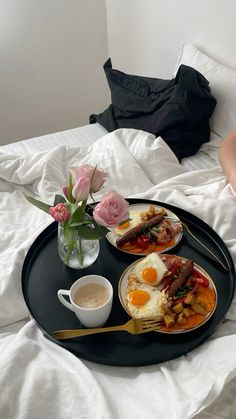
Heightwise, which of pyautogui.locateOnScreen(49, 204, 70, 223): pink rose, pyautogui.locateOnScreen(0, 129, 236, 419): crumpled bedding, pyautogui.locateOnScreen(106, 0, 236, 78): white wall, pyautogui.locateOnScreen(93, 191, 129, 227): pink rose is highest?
pyautogui.locateOnScreen(106, 0, 236, 78): white wall

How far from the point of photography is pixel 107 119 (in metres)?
1.97

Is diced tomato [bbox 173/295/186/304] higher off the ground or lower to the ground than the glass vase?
lower

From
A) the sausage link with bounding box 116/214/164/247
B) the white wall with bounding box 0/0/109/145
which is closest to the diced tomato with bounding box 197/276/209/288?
the sausage link with bounding box 116/214/164/247

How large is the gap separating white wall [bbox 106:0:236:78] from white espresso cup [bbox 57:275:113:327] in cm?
127

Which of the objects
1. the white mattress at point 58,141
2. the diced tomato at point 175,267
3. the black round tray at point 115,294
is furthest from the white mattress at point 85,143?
the diced tomato at point 175,267

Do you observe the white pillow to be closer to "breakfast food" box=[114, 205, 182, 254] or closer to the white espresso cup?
"breakfast food" box=[114, 205, 182, 254]

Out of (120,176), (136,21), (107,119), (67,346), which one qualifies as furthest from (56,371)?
(136,21)

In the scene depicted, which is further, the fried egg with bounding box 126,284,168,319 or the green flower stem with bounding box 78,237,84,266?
the green flower stem with bounding box 78,237,84,266

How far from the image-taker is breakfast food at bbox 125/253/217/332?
0.91 m

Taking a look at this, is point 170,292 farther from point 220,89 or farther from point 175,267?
point 220,89

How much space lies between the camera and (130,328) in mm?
894

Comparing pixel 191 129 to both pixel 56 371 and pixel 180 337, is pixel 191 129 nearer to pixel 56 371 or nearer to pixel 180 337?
pixel 180 337

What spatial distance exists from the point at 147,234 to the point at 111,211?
29cm

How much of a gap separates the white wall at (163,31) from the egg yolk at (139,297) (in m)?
1.23
